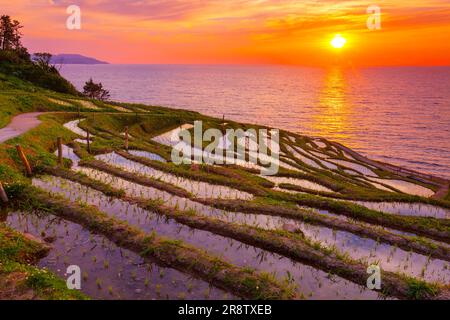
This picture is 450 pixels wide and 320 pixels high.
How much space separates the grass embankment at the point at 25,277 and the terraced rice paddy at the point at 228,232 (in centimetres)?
89

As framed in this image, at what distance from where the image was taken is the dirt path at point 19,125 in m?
41.5

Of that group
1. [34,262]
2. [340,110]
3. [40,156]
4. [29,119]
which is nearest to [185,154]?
[40,156]

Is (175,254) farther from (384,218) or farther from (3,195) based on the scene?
(384,218)

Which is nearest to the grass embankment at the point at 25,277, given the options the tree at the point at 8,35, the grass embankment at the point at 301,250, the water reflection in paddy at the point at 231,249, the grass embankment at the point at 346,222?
the water reflection in paddy at the point at 231,249

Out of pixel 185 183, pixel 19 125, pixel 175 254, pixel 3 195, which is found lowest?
pixel 175 254

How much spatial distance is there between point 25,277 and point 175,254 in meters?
7.26

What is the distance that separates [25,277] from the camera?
16422 mm

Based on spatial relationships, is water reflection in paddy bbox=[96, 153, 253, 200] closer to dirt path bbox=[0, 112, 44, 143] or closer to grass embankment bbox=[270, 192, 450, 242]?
grass embankment bbox=[270, 192, 450, 242]

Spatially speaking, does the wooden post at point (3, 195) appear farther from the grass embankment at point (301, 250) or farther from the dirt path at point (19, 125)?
the dirt path at point (19, 125)

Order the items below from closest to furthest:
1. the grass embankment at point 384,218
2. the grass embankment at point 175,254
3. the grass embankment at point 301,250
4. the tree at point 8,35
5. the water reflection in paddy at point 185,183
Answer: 1. the grass embankment at point 175,254
2. the grass embankment at point 301,250
3. the grass embankment at point 384,218
4. the water reflection in paddy at point 185,183
5. the tree at point 8,35

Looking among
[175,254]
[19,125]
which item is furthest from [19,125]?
[175,254]

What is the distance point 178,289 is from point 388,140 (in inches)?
4283

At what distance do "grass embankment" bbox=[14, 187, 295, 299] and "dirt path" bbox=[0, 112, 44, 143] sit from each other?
18821 mm

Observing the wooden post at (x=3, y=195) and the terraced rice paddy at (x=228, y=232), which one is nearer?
the terraced rice paddy at (x=228, y=232)
